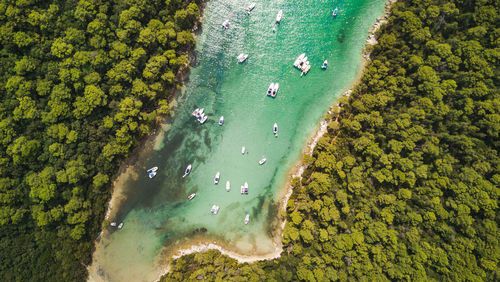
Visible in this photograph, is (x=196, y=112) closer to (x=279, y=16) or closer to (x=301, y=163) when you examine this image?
(x=301, y=163)

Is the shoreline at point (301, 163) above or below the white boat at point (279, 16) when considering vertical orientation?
below

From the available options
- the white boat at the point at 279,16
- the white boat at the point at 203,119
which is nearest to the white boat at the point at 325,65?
the white boat at the point at 279,16

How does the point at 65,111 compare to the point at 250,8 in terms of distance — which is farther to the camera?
the point at 250,8

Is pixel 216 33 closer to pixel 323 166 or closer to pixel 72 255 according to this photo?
pixel 323 166

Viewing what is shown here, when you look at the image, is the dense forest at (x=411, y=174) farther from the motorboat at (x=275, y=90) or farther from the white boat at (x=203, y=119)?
the white boat at (x=203, y=119)

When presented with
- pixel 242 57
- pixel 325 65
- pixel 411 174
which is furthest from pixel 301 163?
pixel 242 57

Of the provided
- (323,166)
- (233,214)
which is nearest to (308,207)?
(323,166)

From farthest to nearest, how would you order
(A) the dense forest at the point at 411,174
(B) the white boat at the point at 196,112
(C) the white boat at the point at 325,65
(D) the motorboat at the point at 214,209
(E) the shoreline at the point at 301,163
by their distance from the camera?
(C) the white boat at the point at 325,65
(B) the white boat at the point at 196,112
(D) the motorboat at the point at 214,209
(E) the shoreline at the point at 301,163
(A) the dense forest at the point at 411,174
